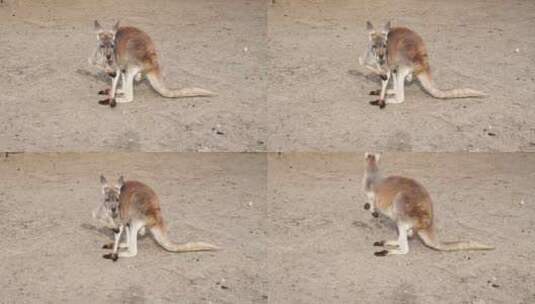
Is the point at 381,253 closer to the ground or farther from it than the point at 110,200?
closer to the ground

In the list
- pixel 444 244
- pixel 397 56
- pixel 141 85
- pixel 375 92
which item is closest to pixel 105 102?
pixel 141 85

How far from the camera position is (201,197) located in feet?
63.0

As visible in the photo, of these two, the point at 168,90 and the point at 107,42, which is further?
the point at 168,90

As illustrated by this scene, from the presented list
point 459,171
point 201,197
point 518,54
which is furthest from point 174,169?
point 518,54

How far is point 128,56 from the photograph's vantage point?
1933cm

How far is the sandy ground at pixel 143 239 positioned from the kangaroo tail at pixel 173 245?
0.09 meters

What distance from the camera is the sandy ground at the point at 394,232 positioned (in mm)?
17359

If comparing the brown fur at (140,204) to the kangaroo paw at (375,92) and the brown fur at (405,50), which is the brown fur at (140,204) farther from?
the kangaroo paw at (375,92)

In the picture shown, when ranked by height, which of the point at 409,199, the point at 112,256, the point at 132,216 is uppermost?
the point at 409,199

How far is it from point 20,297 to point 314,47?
621 centimetres

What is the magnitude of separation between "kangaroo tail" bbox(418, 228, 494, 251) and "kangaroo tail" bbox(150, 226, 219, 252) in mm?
2448

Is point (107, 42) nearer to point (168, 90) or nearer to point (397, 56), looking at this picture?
point (168, 90)

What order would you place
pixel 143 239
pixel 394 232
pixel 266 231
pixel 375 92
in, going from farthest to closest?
pixel 375 92 < pixel 394 232 < pixel 266 231 < pixel 143 239

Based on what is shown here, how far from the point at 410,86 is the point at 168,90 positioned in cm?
317
